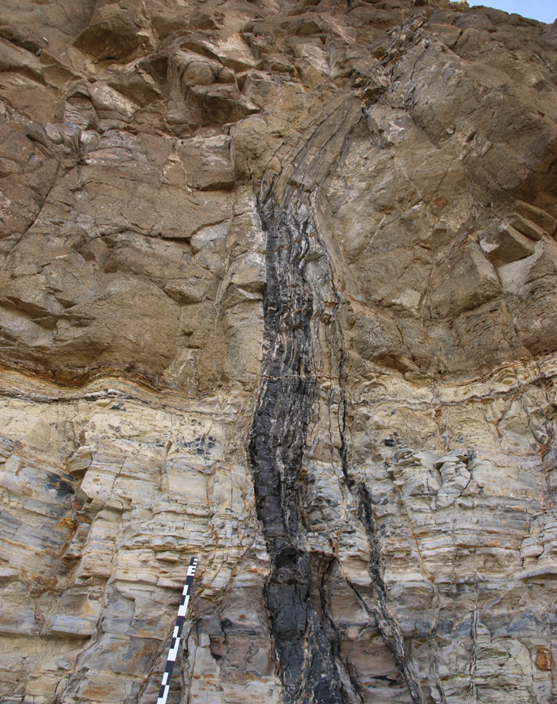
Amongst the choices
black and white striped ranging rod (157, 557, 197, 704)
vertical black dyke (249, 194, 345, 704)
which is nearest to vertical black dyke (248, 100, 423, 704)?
vertical black dyke (249, 194, 345, 704)

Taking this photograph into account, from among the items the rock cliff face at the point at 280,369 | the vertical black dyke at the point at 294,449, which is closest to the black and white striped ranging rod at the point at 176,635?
the rock cliff face at the point at 280,369

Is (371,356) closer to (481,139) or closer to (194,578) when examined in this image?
(194,578)

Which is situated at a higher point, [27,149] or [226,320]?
[27,149]

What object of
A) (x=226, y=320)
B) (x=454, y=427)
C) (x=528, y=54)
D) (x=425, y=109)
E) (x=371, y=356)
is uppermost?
(x=528, y=54)

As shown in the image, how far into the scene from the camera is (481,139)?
898 cm

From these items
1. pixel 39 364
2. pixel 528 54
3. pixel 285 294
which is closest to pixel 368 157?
pixel 285 294

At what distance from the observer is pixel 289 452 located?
6.66m

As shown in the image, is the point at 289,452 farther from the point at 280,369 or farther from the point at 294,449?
the point at 280,369

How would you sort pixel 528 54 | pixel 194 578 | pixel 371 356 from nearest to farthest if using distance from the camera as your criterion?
pixel 194 578
pixel 371 356
pixel 528 54

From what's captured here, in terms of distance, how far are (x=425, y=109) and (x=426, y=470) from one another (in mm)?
7670

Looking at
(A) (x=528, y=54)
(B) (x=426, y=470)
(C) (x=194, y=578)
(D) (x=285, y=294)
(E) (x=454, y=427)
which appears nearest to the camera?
(C) (x=194, y=578)

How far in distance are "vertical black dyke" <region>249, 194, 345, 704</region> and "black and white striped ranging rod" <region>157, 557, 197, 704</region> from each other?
0.90m

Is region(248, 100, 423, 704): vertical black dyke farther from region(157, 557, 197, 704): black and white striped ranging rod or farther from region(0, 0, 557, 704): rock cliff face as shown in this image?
region(157, 557, 197, 704): black and white striped ranging rod

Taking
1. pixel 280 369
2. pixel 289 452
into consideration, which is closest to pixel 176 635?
pixel 289 452
